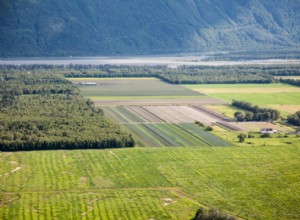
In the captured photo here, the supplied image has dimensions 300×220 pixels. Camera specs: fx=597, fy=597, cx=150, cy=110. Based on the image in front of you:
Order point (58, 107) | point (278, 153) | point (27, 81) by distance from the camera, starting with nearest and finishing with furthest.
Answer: point (278, 153) → point (58, 107) → point (27, 81)

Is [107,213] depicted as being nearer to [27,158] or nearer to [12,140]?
[27,158]

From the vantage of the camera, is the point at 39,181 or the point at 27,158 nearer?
the point at 39,181

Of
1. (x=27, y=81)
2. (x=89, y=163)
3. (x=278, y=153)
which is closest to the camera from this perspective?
(x=89, y=163)

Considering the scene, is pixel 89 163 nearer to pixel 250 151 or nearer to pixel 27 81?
pixel 250 151

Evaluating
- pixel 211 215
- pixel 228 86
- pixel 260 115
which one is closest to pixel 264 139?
pixel 260 115

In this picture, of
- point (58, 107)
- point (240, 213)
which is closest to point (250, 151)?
point (240, 213)
